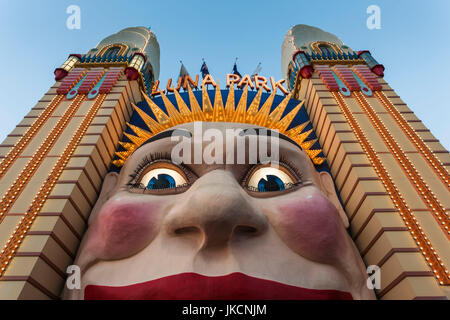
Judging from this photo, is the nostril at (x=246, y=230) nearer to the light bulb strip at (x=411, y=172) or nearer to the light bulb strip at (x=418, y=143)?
the light bulb strip at (x=411, y=172)

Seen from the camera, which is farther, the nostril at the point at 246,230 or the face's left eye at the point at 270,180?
the face's left eye at the point at 270,180

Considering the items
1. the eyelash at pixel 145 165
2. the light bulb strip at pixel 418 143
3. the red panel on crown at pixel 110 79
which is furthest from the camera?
the red panel on crown at pixel 110 79

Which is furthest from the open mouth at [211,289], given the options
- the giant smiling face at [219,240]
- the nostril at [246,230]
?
the nostril at [246,230]

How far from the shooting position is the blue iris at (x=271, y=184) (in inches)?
146

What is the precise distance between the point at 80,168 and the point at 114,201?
1264mm

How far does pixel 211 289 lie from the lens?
2.51 m

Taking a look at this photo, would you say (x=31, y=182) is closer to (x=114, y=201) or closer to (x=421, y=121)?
(x=114, y=201)

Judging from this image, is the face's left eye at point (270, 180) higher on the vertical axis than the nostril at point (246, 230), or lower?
higher

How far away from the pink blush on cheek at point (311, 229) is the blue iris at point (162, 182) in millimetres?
1401

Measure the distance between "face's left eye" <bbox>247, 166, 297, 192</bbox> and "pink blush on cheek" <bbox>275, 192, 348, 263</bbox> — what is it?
46 cm

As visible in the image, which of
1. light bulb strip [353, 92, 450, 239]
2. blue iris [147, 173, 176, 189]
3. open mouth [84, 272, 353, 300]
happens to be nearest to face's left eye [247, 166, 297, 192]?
blue iris [147, 173, 176, 189]

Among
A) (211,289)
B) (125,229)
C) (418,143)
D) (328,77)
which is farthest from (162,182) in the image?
(328,77)
